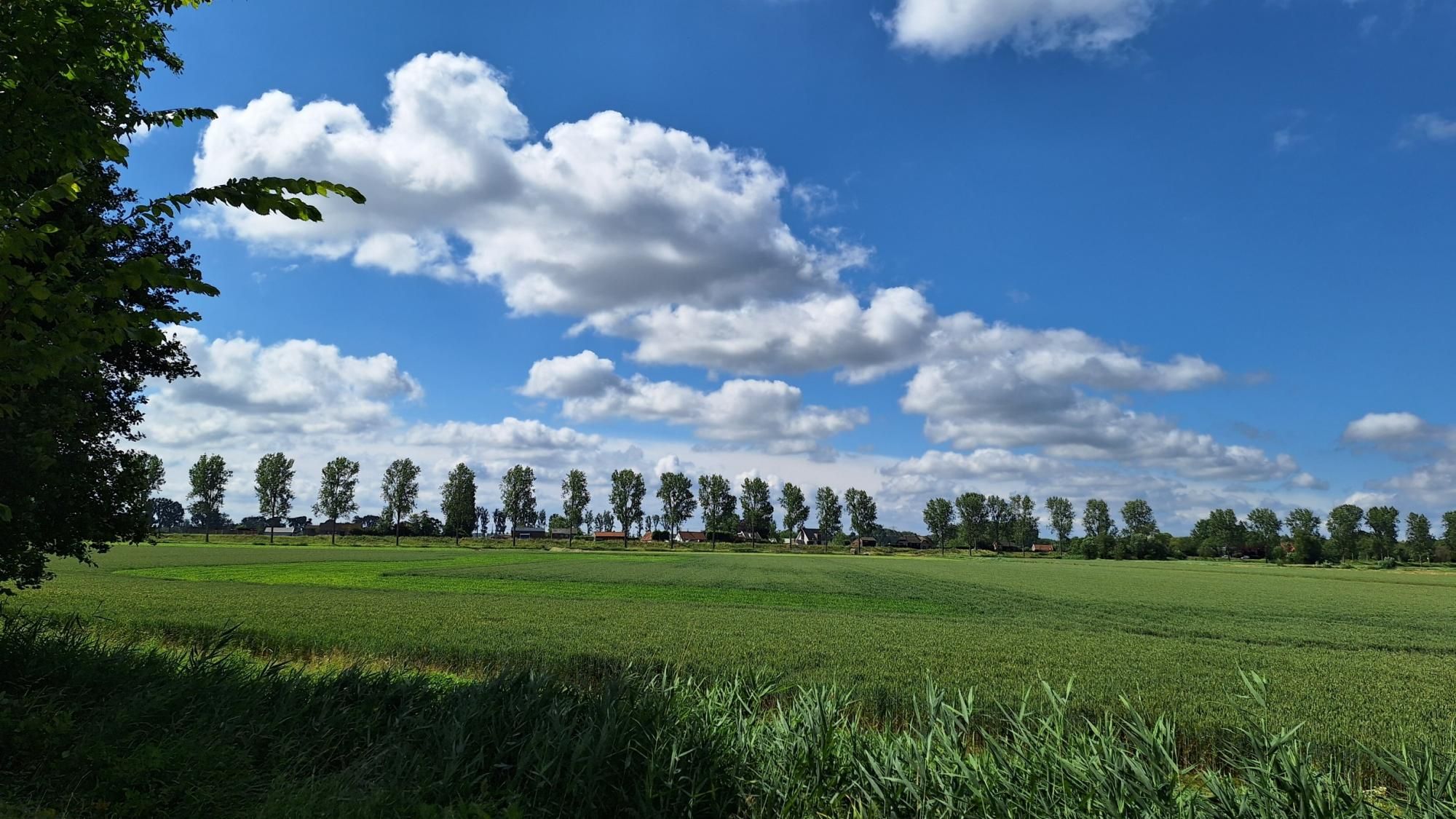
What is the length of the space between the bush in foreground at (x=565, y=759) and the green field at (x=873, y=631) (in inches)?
65.9

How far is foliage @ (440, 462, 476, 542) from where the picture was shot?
163 m

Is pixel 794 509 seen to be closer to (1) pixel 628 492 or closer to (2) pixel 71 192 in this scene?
(1) pixel 628 492

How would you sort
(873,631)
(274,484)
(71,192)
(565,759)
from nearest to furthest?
(71,192) → (565,759) → (873,631) → (274,484)

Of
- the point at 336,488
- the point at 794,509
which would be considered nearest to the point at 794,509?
the point at 794,509

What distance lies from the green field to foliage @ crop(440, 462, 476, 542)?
112070mm

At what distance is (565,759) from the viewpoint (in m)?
6.95

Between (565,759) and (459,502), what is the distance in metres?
170

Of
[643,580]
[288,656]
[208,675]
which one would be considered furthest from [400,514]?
[208,675]

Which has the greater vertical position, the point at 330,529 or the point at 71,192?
the point at 71,192

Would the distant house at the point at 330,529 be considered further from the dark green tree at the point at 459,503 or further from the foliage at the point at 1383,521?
the foliage at the point at 1383,521

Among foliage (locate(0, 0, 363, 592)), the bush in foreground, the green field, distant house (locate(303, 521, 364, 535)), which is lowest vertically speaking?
distant house (locate(303, 521, 364, 535))

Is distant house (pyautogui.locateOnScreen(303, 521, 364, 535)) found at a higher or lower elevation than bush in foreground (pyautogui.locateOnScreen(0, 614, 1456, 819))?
lower

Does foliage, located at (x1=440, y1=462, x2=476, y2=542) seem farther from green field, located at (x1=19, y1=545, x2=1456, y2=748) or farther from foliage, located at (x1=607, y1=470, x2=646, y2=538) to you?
green field, located at (x1=19, y1=545, x2=1456, y2=748)

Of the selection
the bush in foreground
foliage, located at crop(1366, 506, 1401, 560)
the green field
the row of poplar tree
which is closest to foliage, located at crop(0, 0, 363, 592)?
the bush in foreground
